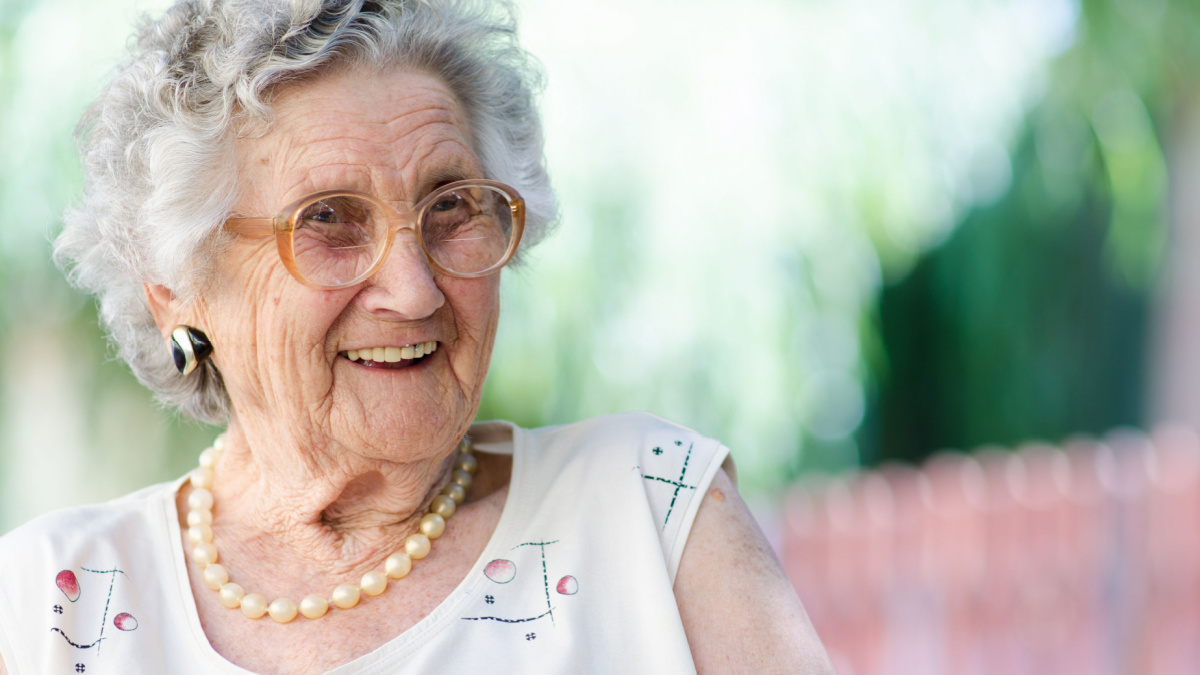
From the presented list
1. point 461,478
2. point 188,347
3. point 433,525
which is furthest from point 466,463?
point 188,347

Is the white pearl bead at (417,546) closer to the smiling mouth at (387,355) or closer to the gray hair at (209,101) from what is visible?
the smiling mouth at (387,355)

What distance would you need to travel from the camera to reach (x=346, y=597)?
1619 mm

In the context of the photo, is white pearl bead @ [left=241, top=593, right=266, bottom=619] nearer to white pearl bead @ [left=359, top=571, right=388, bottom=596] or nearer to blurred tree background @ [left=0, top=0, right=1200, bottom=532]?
white pearl bead @ [left=359, top=571, right=388, bottom=596]

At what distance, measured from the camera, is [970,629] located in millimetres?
4242

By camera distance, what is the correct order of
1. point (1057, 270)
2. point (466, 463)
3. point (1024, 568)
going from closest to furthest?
point (466, 463) → point (1024, 568) → point (1057, 270)

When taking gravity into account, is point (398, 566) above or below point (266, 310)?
below

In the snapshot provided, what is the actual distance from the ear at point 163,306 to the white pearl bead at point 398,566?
0.56m

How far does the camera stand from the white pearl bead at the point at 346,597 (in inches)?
63.7

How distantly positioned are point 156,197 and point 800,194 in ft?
12.7

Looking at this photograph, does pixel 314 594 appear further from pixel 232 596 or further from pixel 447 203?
pixel 447 203

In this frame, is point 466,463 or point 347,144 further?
point 466,463

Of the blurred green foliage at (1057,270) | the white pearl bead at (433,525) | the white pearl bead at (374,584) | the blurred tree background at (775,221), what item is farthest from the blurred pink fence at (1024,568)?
the white pearl bead at (374,584)

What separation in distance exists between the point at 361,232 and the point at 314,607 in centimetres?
61

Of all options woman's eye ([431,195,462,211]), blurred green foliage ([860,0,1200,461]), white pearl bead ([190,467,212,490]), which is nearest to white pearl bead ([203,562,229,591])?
white pearl bead ([190,467,212,490])
